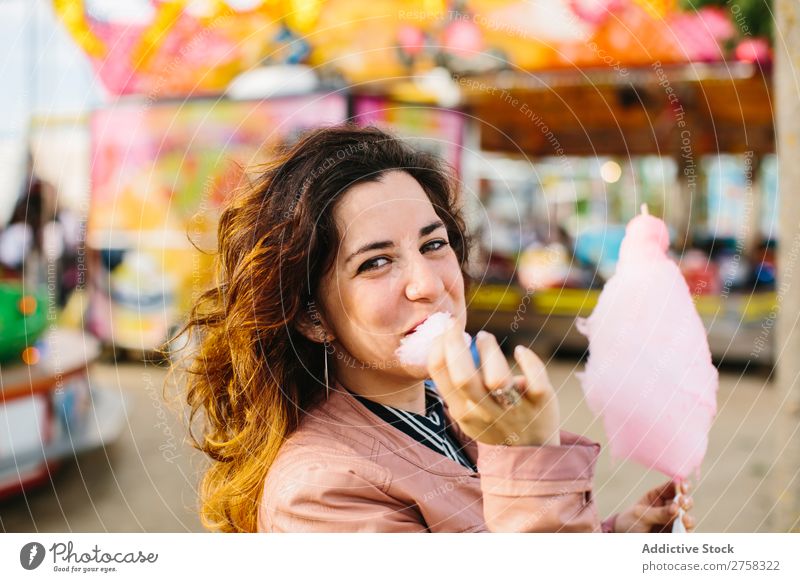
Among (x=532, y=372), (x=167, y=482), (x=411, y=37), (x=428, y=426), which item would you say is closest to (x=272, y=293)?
(x=428, y=426)

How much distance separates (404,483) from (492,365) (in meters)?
0.26

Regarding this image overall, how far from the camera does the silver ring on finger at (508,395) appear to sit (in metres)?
0.81

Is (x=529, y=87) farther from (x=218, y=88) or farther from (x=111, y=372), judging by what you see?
(x=111, y=372)

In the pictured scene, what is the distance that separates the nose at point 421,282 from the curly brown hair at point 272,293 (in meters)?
0.11

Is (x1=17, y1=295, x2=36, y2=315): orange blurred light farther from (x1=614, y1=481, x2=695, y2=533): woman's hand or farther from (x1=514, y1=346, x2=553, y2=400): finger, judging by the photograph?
(x1=514, y1=346, x2=553, y2=400): finger

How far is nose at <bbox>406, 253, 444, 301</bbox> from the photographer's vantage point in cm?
96

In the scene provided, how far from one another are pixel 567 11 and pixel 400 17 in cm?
50

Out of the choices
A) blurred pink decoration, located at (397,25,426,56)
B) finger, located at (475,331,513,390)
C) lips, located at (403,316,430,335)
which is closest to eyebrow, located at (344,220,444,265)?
lips, located at (403,316,430,335)

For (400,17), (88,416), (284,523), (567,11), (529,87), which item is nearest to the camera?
(284,523)

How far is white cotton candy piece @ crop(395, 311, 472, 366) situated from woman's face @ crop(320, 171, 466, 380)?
10mm

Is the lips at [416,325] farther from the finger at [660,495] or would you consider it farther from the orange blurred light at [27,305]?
the orange blurred light at [27,305]

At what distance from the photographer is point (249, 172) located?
1.09 metres

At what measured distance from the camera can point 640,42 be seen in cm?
262

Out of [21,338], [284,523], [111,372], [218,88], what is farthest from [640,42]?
[111,372]
